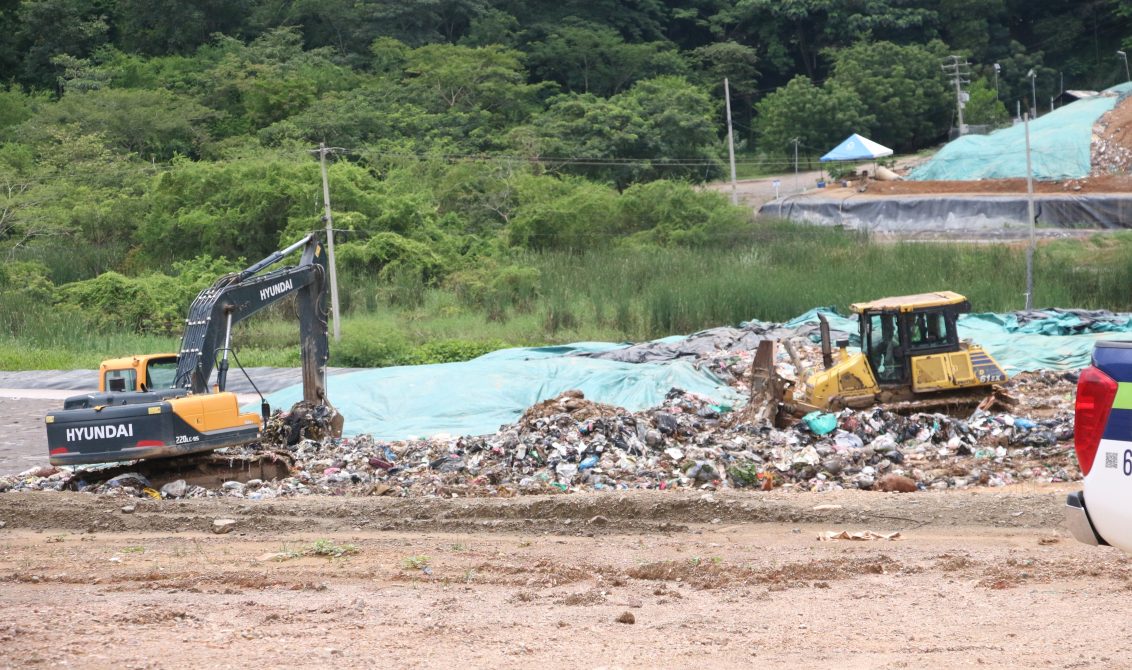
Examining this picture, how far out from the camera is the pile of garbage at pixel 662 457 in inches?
498

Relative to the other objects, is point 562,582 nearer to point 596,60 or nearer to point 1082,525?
point 1082,525

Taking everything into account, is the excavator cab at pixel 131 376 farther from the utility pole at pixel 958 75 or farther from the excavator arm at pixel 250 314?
the utility pole at pixel 958 75

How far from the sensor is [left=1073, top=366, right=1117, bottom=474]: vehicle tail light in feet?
13.9

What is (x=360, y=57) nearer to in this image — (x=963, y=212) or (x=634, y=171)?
(x=634, y=171)

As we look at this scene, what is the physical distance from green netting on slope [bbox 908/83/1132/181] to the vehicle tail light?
1402 inches

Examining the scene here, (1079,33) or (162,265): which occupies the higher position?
(1079,33)

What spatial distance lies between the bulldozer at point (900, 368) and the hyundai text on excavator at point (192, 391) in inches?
222

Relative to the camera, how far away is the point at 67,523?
1145 cm

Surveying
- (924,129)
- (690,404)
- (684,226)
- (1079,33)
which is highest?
(1079,33)

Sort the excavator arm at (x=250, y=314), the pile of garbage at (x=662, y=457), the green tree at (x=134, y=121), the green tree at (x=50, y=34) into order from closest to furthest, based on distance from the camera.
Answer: the pile of garbage at (x=662, y=457), the excavator arm at (x=250, y=314), the green tree at (x=134, y=121), the green tree at (x=50, y=34)

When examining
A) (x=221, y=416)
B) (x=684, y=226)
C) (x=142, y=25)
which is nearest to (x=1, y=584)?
(x=221, y=416)

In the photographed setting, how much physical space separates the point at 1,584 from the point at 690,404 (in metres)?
9.90

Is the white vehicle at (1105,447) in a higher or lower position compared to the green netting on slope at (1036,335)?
higher

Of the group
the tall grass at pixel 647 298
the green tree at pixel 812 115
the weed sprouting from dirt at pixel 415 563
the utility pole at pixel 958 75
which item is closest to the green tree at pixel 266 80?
the tall grass at pixel 647 298
